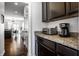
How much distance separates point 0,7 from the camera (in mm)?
1289

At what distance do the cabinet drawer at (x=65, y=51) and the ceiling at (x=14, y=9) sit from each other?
523mm

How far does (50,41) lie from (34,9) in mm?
413

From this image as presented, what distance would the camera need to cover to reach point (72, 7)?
4.15 ft

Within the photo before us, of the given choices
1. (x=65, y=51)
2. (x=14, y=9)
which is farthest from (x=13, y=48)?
(x=65, y=51)

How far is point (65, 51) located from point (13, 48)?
1.86ft

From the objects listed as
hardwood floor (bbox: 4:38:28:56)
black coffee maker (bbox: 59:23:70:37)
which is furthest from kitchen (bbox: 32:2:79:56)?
hardwood floor (bbox: 4:38:28:56)

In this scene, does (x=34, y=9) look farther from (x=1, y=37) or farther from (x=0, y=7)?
(x=1, y=37)

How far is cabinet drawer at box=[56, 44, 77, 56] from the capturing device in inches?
38.8

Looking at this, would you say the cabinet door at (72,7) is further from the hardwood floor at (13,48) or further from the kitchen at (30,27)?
the hardwood floor at (13,48)

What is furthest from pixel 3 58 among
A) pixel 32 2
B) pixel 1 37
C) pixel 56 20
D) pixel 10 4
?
pixel 56 20

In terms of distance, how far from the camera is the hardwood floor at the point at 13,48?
1289 millimetres

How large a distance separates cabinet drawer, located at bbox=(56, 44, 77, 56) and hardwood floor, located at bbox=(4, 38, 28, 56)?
1.35ft

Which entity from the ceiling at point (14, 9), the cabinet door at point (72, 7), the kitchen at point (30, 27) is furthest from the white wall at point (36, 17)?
the cabinet door at point (72, 7)

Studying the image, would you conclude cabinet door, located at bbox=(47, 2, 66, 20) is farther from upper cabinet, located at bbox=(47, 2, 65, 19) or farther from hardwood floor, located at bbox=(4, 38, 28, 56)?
hardwood floor, located at bbox=(4, 38, 28, 56)
